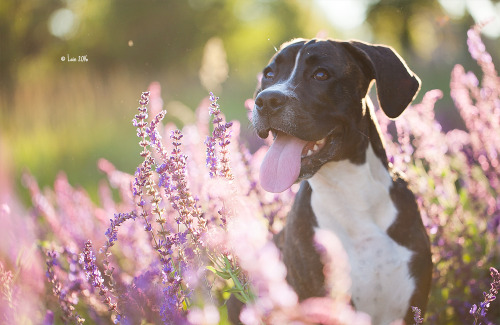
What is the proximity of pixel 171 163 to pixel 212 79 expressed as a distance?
2.00 m

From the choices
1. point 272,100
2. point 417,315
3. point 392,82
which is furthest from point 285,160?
point 417,315

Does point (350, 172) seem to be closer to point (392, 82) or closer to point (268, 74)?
point (392, 82)

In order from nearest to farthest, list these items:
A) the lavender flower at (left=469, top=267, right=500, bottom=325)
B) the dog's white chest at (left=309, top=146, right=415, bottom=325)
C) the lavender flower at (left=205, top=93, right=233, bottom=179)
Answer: the lavender flower at (left=469, top=267, right=500, bottom=325) → the lavender flower at (left=205, top=93, right=233, bottom=179) → the dog's white chest at (left=309, top=146, right=415, bottom=325)

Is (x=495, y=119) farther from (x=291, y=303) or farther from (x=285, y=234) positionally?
(x=291, y=303)

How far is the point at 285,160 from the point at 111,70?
14.3 m

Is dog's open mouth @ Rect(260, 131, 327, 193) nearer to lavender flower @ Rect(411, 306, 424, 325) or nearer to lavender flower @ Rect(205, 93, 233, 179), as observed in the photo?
lavender flower @ Rect(205, 93, 233, 179)

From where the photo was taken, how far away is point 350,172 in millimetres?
3129

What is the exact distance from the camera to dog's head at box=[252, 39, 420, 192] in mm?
2941

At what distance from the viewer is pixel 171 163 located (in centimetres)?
216

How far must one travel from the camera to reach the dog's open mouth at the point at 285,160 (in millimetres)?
2908

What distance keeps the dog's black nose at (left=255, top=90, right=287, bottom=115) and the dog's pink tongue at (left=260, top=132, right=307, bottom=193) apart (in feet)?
0.76

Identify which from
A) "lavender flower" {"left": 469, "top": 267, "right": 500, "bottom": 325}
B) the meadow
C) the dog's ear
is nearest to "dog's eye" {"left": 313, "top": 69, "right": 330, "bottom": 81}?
the dog's ear

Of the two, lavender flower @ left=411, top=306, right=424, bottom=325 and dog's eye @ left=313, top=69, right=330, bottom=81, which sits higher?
dog's eye @ left=313, top=69, right=330, bottom=81

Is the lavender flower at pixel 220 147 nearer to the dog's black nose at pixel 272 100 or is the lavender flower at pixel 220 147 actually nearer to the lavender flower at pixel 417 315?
the dog's black nose at pixel 272 100
